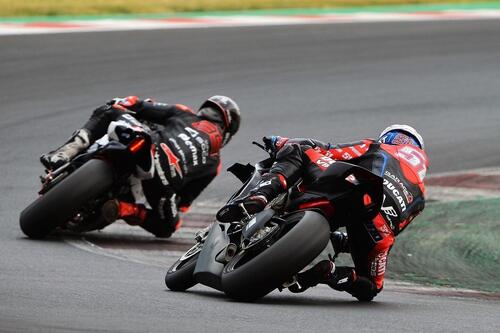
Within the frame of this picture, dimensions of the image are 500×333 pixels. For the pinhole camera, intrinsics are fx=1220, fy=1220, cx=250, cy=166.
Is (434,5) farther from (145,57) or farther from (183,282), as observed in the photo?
(183,282)

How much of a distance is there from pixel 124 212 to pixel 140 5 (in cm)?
1085

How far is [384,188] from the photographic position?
20.8 ft

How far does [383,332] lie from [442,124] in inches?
325

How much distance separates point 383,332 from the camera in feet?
17.0

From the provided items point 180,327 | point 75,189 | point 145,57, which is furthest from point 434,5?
point 180,327

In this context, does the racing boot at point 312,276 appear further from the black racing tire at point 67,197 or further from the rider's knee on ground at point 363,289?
the black racing tire at point 67,197

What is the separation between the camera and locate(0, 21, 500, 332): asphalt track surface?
5.45m

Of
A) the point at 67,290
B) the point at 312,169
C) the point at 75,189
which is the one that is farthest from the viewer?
the point at 75,189

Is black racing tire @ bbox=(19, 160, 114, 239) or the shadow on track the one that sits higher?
the shadow on track

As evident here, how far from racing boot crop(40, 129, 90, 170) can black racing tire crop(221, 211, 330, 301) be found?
2872 millimetres

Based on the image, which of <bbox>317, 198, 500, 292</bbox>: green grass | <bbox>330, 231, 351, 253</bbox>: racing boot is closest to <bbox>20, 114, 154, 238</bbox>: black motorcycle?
<bbox>317, 198, 500, 292</bbox>: green grass

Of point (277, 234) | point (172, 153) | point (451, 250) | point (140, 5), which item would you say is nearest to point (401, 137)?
point (277, 234)

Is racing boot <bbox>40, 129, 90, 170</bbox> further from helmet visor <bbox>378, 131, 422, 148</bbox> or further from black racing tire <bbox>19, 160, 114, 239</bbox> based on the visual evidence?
helmet visor <bbox>378, 131, 422, 148</bbox>

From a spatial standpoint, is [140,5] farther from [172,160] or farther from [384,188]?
[384,188]
